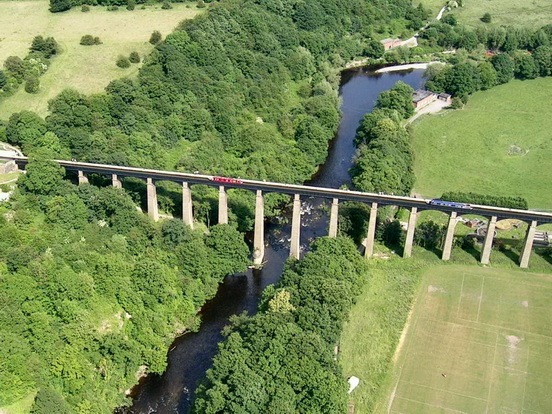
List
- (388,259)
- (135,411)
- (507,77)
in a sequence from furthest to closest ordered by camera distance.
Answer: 1. (507,77)
2. (388,259)
3. (135,411)

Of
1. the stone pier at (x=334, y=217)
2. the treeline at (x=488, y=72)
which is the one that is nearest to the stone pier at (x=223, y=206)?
the stone pier at (x=334, y=217)

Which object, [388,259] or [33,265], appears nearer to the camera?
[33,265]

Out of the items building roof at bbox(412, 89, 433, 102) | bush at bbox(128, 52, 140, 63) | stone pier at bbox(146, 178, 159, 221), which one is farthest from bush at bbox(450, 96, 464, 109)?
stone pier at bbox(146, 178, 159, 221)

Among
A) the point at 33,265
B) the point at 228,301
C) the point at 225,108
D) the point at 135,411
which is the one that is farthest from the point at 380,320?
the point at 225,108

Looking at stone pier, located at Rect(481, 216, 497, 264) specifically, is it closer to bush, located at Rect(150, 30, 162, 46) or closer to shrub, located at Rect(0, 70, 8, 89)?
bush, located at Rect(150, 30, 162, 46)

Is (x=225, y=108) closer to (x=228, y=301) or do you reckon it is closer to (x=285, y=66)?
(x=285, y=66)

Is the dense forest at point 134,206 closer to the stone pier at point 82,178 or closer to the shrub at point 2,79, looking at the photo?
the stone pier at point 82,178
